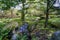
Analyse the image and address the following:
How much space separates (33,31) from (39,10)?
1.78 meters

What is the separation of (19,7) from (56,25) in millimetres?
2144

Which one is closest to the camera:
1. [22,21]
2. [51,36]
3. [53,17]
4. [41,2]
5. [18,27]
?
[51,36]

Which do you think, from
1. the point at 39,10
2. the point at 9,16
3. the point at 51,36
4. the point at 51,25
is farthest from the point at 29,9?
the point at 51,36

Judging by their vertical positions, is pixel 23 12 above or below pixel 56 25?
above

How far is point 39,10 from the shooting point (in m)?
8.83

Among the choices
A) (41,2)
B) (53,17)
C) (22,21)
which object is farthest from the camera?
(41,2)

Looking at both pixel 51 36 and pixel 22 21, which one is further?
pixel 22 21

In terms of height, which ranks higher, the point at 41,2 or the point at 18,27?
the point at 41,2

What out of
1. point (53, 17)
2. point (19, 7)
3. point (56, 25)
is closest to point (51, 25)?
point (56, 25)

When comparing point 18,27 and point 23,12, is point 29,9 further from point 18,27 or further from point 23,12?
point 18,27

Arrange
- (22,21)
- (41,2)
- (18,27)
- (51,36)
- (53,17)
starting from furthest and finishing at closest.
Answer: (41,2) → (53,17) → (22,21) → (18,27) → (51,36)

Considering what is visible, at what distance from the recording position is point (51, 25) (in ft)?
25.4

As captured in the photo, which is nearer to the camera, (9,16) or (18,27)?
(18,27)

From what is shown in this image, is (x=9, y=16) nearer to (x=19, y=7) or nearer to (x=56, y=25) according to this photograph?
(x=19, y=7)
